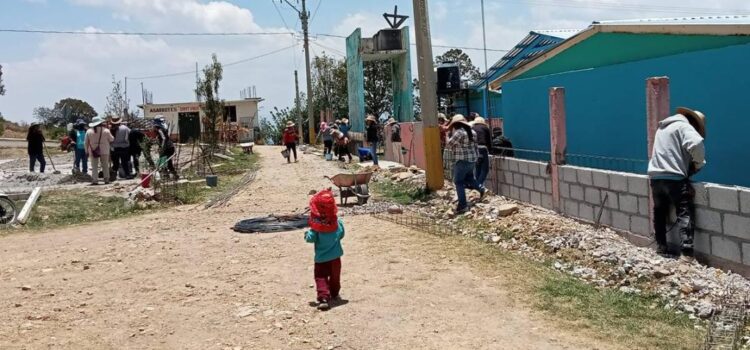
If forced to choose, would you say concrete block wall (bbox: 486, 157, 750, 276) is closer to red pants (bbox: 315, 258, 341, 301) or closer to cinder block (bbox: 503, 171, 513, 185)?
cinder block (bbox: 503, 171, 513, 185)

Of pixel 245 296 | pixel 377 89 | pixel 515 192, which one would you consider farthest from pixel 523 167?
pixel 377 89

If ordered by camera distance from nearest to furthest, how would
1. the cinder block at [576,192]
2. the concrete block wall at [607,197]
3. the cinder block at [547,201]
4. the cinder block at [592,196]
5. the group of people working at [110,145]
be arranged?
the concrete block wall at [607,197], the cinder block at [592,196], the cinder block at [576,192], the cinder block at [547,201], the group of people working at [110,145]

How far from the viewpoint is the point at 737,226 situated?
20.2 feet

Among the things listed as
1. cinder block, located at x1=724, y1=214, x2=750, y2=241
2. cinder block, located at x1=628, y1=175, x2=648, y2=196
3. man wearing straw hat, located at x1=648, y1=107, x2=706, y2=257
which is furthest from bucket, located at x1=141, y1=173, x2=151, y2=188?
cinder block, located at x1=724, y1=214, x2=750, y2=241

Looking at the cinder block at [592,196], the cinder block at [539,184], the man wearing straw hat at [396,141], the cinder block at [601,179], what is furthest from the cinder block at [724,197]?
the man wearing straw hat at [396,141]

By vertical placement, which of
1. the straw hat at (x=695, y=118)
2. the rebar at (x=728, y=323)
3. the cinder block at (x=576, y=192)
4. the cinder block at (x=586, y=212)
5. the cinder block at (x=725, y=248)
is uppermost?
the straw hat at (x=695, y=118)

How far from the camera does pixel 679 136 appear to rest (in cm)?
672

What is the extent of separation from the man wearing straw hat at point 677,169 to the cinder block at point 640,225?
1.32 ft

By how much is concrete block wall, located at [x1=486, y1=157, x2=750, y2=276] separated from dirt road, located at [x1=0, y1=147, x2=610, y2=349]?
Result: 1900 mm

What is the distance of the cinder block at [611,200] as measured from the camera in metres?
7.92

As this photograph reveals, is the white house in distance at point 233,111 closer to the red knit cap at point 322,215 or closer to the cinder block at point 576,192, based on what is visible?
the cinder block at point 576,192

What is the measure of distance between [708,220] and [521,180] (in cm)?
412

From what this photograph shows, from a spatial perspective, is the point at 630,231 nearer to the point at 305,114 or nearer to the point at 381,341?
the point at 381,341

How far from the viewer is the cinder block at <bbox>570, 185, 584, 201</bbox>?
8.66 metres
